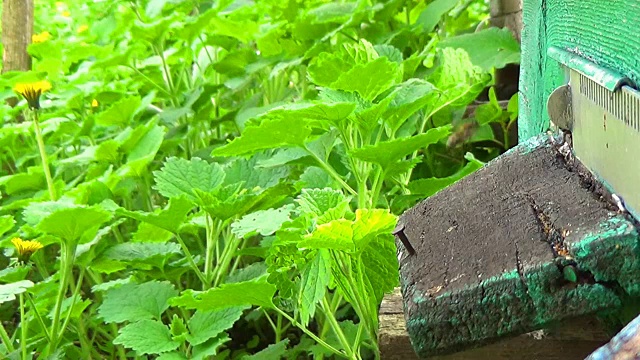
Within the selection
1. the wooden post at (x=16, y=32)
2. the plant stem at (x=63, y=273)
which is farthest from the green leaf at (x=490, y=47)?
the wooden post at (x=16, y=32)

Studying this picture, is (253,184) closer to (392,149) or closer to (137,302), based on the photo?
(137,302)

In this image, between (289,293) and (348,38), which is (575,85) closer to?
(289,293)

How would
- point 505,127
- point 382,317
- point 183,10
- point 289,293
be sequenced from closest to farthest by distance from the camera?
point 382,317, point 289,293, point 505,127, point 183,10

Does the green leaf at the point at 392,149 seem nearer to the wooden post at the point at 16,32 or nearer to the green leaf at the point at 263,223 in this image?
the green leaf at the point at 263,223

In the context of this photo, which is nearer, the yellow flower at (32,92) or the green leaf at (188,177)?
the green leaf at (188,177)

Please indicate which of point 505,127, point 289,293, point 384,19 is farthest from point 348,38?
point 289,293

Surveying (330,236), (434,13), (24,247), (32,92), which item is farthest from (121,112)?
(330,236)
